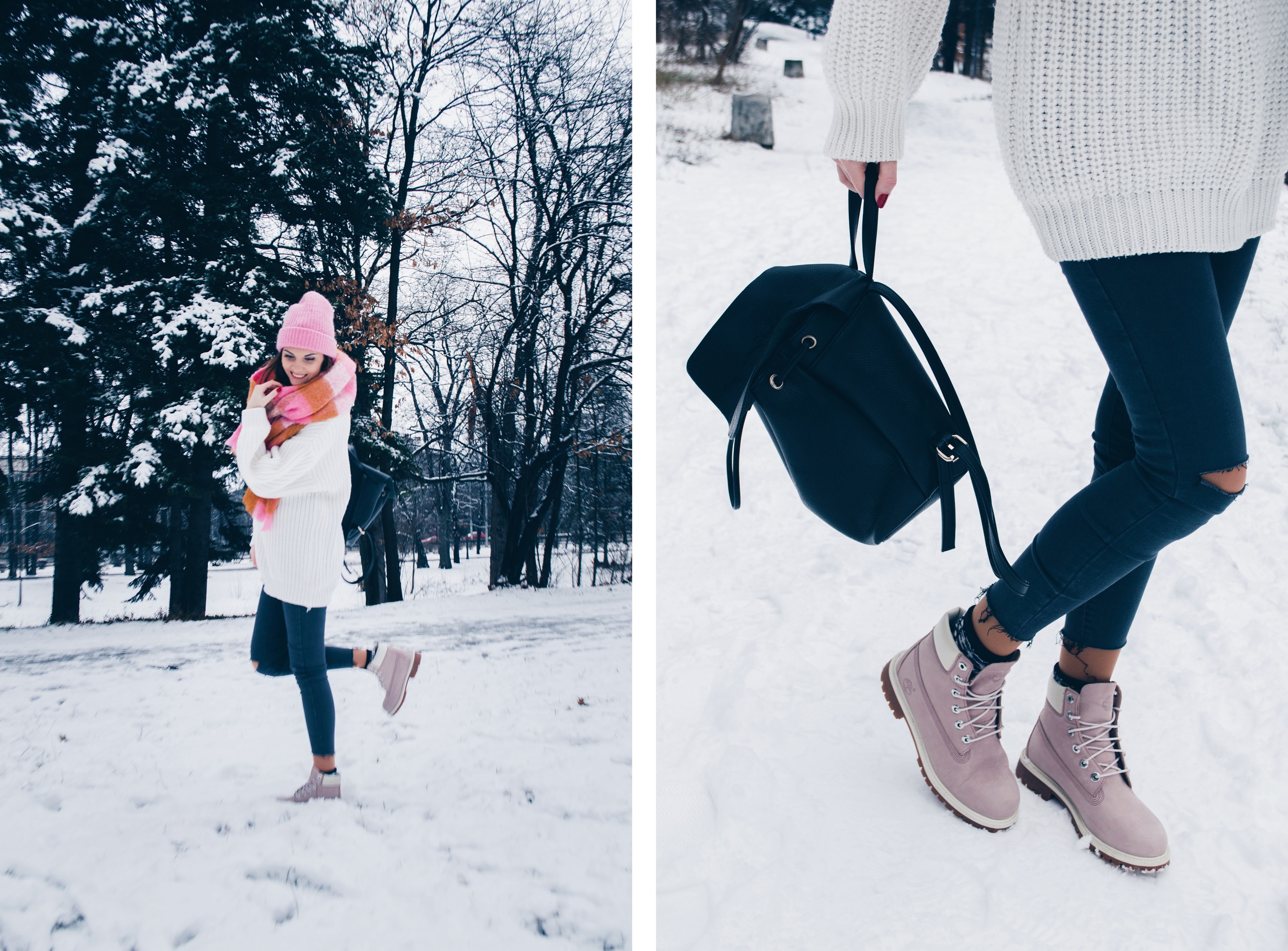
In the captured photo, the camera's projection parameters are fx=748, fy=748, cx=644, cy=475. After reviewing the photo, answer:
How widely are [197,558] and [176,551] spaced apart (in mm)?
44

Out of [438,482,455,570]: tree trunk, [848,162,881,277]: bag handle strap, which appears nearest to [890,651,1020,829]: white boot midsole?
[848,162,881,277]: bag handle strap

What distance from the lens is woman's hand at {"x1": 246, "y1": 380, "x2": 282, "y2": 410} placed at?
1424 mm

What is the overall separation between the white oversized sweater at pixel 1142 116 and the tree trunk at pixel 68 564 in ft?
4.94

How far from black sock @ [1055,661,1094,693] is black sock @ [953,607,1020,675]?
90mm

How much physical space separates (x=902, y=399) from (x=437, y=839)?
1.14 meters

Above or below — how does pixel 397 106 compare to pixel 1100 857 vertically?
above

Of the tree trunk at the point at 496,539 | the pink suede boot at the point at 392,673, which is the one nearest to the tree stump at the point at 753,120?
the tree trunk at the point at 496,539

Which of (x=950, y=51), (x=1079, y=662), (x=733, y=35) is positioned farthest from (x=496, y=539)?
(x=950, y=51)

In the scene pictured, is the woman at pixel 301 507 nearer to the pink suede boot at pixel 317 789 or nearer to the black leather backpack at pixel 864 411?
the pink suede boot at pixel 317 789

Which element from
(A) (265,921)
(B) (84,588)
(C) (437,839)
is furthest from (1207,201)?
(B) (84,588)

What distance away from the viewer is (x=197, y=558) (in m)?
1.45

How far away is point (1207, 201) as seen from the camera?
0.91m

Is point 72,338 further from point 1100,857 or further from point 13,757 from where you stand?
point 1100,857

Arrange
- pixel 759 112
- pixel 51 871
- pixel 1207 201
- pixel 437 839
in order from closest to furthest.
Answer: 1. pixel 1207 201
2. pixel 51 871
3. pixel 437 839
4. pixel 759 112
